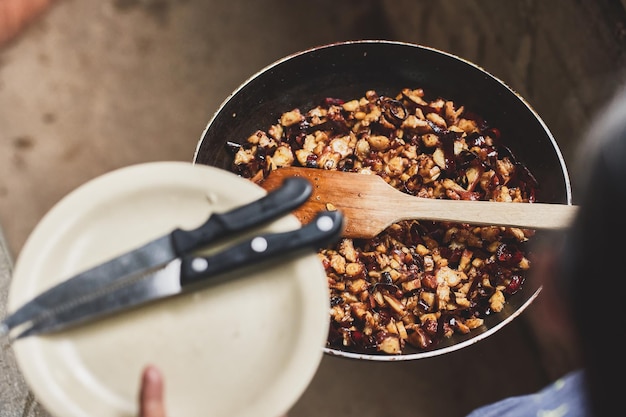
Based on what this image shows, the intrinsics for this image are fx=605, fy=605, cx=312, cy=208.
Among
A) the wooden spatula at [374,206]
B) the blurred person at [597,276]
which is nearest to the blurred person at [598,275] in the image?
the blurred person at [597,276]

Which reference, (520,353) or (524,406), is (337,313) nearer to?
(524,406)

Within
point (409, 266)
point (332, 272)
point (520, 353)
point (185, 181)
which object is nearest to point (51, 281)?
point (185, 181)

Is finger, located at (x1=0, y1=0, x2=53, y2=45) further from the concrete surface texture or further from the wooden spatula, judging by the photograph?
the wooden spatula

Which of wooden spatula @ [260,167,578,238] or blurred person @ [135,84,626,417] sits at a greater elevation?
blurred person @ [135,84,626,417]

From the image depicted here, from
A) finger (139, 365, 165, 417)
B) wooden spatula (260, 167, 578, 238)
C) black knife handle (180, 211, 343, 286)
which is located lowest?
finger (139, 365, 165, 417)

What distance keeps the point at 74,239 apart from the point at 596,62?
1127 millimetres

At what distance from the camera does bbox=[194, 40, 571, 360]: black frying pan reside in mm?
1075

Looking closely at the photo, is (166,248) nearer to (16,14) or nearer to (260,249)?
(260,249)

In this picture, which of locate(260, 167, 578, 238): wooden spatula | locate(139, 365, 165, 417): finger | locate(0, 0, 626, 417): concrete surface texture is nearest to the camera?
locate(139, 365, 165, 417): finger

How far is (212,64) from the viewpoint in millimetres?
2098

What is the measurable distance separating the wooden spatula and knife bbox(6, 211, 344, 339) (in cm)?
27

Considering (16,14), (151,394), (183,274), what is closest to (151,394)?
(151,394)

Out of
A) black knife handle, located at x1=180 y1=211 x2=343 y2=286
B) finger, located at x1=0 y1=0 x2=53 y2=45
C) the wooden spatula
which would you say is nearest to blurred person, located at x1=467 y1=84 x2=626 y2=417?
black knife handle, located at x1=180 y1=211 x2=343 y2=286

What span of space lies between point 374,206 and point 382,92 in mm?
288
